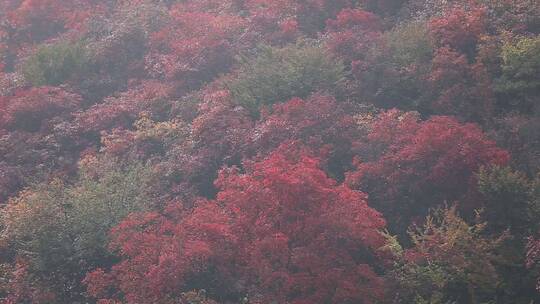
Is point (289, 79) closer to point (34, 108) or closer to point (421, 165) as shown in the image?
point (421, 165)

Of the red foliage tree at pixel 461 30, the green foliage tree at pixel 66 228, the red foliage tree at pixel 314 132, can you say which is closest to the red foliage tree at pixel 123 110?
the green foliage tree at pixel 66 228

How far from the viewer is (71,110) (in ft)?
84.8

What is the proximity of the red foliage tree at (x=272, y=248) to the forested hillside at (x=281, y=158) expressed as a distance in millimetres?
56

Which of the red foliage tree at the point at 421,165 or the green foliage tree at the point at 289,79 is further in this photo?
the green foliage tree at the point at 289,79

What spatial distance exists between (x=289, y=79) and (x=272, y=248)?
9.40 meters

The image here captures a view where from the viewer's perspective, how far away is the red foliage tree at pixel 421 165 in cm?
1608

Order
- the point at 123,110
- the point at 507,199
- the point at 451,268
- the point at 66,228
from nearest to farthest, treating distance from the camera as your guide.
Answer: the point at 451,268 < the point at 507,199 < the point at 66,228 < the point at 123,110

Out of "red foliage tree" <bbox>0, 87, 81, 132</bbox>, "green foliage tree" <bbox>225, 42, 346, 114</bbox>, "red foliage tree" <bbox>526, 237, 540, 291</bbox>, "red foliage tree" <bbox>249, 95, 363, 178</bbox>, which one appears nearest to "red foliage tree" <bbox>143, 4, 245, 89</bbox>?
"green foliage tree" <bbox>225, 42, 346, 114</bbox>

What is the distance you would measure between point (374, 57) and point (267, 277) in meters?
12.2

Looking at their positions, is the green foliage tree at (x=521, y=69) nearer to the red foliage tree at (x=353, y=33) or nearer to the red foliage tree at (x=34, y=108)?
the red foliage tree at (x=353, y=33)

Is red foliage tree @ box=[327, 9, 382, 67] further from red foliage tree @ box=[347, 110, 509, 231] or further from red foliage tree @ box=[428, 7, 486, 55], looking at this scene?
red foliage tree @ box=[347, 110, 509, 231]

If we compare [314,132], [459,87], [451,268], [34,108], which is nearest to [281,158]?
[314,132]

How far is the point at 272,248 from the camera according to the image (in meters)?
14.4

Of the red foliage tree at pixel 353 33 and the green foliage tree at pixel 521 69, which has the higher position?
the green foliage tree at pixel 521 69
